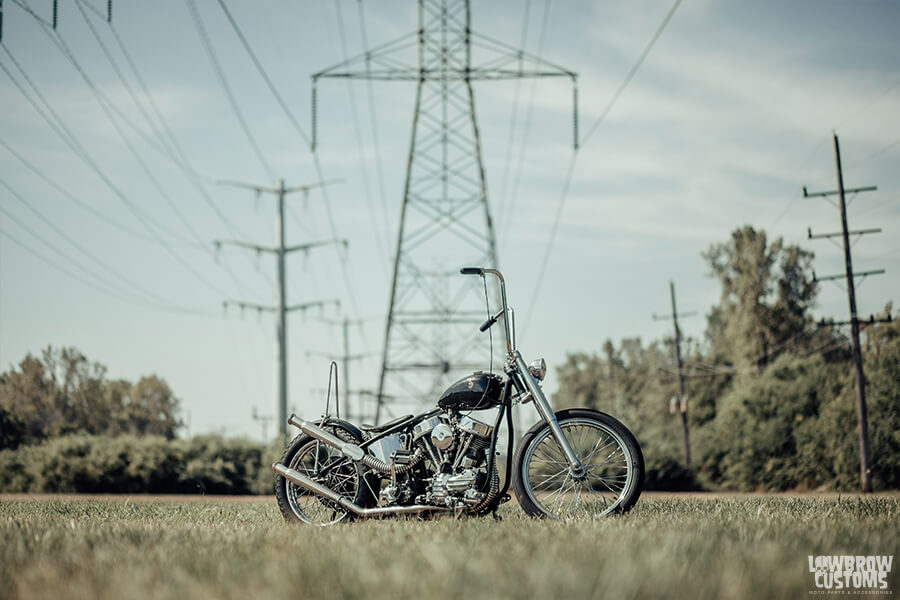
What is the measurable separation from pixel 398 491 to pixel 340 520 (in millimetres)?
619

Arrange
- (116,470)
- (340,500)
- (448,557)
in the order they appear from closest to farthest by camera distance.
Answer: (448,557), (340,500), (116,470)

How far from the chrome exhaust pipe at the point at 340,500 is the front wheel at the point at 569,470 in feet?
2.16

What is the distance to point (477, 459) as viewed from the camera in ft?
21.9

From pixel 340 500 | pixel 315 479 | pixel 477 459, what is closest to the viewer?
pixel 477 459

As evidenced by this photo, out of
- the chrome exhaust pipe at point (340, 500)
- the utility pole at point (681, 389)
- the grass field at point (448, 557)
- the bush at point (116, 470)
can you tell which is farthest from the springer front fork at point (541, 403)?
the utility pole at point (681, 389)

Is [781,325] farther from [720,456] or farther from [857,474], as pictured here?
[857,474]

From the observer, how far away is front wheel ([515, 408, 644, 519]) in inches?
256

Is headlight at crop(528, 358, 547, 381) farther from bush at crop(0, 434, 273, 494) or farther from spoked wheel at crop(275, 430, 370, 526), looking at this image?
bush at crop(0, 434, 273, 494)

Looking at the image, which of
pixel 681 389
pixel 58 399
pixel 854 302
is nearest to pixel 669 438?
pixel 681 389

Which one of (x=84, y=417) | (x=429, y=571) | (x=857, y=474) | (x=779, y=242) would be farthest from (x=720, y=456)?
(x=429, y=571)

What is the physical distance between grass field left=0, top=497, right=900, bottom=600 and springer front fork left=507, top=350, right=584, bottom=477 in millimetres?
538

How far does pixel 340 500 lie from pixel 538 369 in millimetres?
1874

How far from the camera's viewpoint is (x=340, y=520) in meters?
7.11

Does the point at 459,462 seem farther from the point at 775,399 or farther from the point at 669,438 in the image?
the point at 669,438
